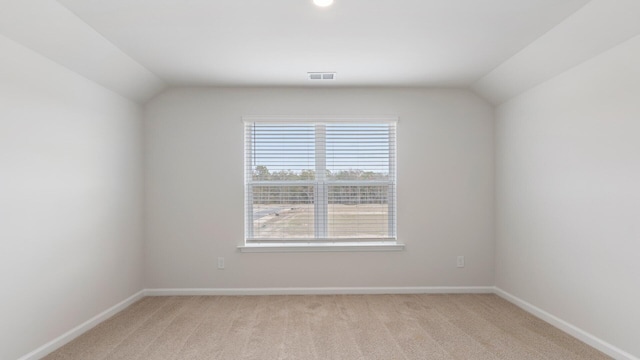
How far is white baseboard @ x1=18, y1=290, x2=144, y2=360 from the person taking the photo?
110 inches

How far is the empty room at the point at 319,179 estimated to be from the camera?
2.65m

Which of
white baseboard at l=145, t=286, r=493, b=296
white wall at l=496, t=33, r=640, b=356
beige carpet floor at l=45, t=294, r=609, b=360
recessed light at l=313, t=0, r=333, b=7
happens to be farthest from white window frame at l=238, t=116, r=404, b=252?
recessed light at l=313, t=0, r=333, b=7

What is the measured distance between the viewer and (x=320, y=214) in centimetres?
458

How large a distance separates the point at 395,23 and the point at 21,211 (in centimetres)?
306

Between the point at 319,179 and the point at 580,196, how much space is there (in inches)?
104

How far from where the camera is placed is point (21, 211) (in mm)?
2664

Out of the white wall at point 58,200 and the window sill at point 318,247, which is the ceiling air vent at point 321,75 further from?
the white wall at point 58,200

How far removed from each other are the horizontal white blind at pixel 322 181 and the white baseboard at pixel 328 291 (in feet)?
1.97

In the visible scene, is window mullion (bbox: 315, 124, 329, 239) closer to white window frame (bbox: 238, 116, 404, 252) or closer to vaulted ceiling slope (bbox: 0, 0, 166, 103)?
white window frame (bbox: 238, 116, 404, 252)

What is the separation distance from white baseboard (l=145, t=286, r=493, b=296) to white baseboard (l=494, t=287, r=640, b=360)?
46 centimetres

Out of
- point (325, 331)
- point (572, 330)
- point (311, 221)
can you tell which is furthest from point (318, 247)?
point (572, 330)

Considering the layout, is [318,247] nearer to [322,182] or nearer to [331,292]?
[331,292]

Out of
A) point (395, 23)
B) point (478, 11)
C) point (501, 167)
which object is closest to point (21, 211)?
point (395, 23)

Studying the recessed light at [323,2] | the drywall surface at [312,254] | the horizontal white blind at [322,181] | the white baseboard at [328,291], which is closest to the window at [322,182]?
the horizontal white blind at [322,181]
